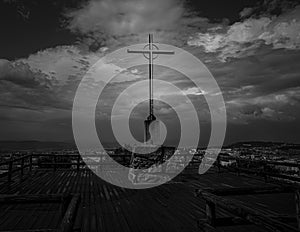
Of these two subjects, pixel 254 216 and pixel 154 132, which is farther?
pixel 154 132

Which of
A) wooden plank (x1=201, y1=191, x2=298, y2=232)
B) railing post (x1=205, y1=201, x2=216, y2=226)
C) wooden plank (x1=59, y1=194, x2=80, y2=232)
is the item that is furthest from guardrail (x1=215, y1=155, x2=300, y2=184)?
wooden plank (x1=59, y1=194, x2=80, y2=232)

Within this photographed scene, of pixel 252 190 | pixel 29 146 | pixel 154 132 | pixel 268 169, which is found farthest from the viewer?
pixel 29 146

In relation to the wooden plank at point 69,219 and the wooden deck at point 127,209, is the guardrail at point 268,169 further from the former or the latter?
the wooden plank at point 69,219

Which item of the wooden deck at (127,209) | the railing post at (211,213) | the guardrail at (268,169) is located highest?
the guardrail at (268,169)

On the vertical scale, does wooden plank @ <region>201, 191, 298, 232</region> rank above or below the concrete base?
below

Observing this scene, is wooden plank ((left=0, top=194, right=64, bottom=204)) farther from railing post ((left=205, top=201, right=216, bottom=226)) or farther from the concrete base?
the concrete base

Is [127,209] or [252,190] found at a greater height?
[252,190]

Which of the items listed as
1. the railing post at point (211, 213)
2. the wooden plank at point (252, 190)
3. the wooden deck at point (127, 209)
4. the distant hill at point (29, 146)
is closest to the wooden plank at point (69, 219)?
the wooden deck at point (127, 209)

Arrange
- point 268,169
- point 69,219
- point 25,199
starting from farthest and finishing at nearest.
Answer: point 268,169 → point 25,199 → point 69,219

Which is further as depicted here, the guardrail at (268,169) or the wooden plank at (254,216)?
the guardrail at (268,169)

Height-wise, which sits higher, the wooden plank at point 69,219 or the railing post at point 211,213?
the wooden plank at point 69,219

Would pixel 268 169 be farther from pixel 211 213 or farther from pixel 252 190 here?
pixel 211 213

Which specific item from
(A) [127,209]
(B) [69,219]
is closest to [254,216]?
(B) [69,219]

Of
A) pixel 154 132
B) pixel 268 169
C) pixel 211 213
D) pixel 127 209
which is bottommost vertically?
pixel 127 209
